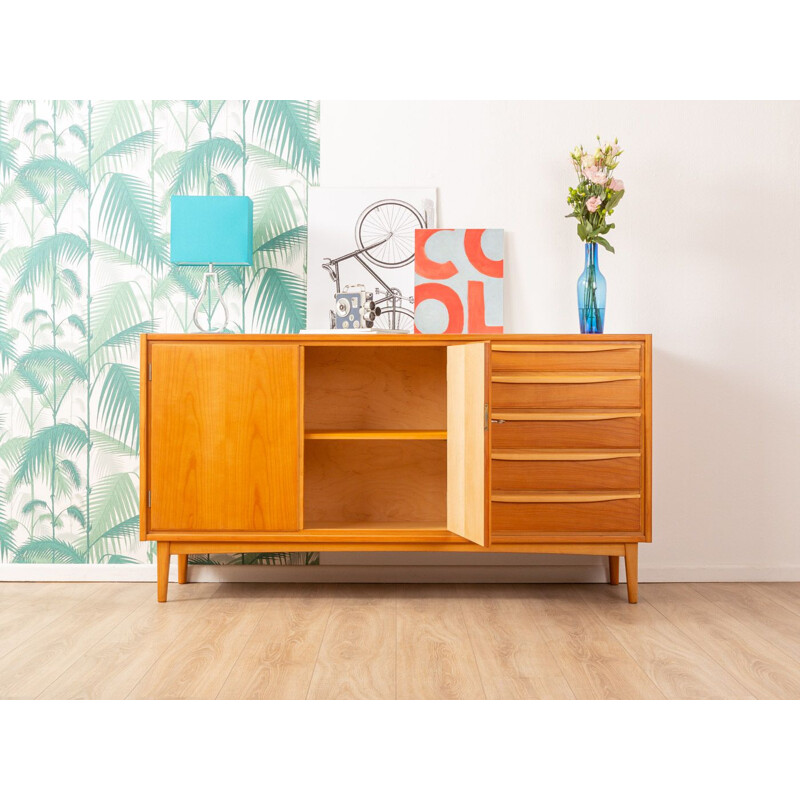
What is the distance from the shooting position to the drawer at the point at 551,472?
8.19ft

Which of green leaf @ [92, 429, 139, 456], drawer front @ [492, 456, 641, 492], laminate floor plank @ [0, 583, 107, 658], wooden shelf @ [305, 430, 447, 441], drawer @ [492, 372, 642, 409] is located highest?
drawer @ [492, 372, 642, 409]

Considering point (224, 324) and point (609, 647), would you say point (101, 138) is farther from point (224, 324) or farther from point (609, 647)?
point (609, 647)

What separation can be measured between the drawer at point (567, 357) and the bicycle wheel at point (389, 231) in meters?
0.67

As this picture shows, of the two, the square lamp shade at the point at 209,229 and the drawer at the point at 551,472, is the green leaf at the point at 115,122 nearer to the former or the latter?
the square lamp shade at the point at 209,229

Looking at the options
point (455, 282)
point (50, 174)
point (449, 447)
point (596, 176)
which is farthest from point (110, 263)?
point (596, 176)

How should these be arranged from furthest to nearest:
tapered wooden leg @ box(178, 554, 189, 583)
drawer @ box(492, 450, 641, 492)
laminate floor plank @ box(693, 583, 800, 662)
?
tapered wooden leg @ box(178, 554, 189, 583) < drawer @ box(492, 450, 641, 492) < laminate floor plank @ box(693, 583, 800, 662)

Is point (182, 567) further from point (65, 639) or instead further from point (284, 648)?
point (284, 648)

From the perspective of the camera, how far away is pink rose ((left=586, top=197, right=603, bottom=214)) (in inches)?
105

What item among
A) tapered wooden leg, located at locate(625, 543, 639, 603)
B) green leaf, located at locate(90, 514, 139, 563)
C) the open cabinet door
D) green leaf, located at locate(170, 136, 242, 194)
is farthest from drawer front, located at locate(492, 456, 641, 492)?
green leaf, located at locate(170, 136, 242, 194)

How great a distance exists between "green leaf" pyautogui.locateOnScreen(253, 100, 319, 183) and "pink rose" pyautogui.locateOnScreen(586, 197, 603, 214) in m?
1.09

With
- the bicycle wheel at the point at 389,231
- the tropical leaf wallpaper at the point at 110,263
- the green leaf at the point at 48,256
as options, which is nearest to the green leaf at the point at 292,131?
the tropical leaf wallpaper at the point at 110,263

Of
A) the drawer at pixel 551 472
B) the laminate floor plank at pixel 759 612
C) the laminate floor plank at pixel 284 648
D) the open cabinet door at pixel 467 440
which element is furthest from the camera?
the drawer at pixel 551 472

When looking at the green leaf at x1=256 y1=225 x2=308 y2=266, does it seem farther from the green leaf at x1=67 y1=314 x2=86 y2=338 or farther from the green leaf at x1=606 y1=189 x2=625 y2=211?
the green leaf at x1=606 y1=189 x2=625 y2=211

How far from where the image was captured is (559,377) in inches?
99.0
